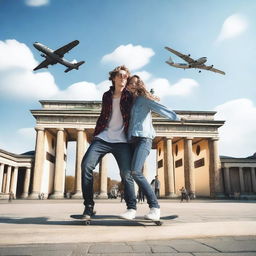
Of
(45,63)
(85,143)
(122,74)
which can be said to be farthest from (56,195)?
(122,74)

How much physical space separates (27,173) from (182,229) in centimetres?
4646

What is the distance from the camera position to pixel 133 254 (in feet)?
6.89

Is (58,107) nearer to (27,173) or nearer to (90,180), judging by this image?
(27,173)

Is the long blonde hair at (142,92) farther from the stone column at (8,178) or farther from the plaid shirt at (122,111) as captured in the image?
the stone column at (8,178)

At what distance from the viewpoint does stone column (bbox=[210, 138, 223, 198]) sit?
40.7 metres

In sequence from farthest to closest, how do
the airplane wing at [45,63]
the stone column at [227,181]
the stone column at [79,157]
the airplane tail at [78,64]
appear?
the stone column at [227,181] → the stone column at [79,157] → the airplane tail at [78,64] → the airplane wing at [45,63]

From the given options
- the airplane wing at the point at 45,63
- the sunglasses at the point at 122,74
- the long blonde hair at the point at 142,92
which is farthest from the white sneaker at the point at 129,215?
the airplane wing at the point at 45,63

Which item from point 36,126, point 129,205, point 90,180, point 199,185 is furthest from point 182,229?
point 199,185

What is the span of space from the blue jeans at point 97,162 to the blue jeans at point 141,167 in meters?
0.18

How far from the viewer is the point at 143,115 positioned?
14.8ft

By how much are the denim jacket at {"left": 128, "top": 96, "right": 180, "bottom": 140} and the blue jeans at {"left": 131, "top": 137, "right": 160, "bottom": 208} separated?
0.12 metres

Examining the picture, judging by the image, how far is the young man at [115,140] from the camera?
432cm

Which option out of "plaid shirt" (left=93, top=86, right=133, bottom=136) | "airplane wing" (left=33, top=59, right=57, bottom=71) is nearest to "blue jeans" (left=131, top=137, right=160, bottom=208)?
"plaid shirt" (left=93, top=86, right=133, bottom=136)

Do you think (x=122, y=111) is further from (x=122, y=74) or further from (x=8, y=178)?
(x=8, y=178)
